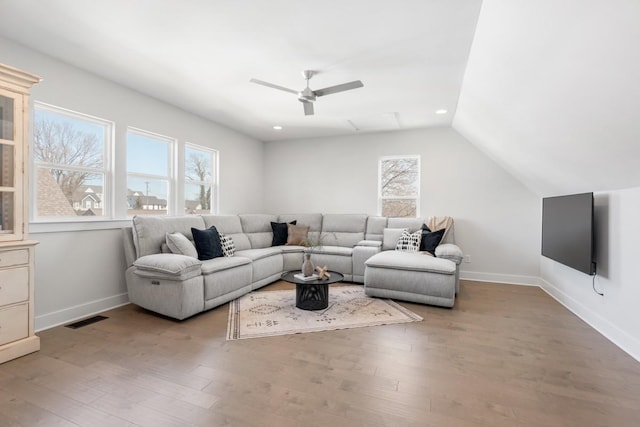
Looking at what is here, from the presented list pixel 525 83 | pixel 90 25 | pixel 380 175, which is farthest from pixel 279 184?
pixel 525 83

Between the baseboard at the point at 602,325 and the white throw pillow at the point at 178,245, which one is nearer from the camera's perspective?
the baseboard at the point at 602,325

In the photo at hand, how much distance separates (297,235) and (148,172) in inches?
98.0

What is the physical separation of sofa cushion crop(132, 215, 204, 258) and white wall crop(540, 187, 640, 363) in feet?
15.1

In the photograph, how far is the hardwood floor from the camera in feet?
5.47

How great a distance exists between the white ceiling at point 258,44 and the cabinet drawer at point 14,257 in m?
1.82

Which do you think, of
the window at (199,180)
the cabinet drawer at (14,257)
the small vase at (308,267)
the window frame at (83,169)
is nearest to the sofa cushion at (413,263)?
the small vase at (308,267)

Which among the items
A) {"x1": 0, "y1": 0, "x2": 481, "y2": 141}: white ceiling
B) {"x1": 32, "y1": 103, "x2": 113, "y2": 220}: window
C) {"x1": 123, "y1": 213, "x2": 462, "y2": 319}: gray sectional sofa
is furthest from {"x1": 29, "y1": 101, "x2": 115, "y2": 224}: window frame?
{"x1": 0, "y1": 0, "x2": 481, "y2": 141}: white ceiling

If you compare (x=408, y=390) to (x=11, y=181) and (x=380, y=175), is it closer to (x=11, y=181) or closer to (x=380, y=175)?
(x=11, y=181)

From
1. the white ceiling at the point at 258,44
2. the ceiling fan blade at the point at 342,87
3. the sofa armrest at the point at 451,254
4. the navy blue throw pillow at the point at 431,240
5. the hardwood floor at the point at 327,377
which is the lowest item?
the hardwood floor at the point at 327,377

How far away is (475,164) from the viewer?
16.0ft

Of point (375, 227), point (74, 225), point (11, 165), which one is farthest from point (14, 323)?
point (375, 227)

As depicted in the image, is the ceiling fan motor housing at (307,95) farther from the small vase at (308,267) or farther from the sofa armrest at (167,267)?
the sofa armrest at (167,267)

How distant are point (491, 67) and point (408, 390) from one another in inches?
103

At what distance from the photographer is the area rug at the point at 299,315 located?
2.85 metres
